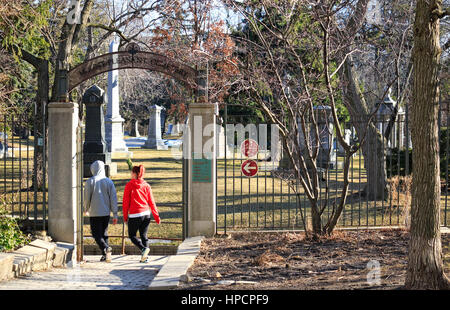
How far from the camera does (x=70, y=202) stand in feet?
30.9

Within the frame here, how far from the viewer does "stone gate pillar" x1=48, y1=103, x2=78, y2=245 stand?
30.8ft

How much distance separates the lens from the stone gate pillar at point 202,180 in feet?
30.7

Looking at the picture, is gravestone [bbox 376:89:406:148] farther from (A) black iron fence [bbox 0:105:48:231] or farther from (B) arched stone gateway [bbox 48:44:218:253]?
(A) black iron fence [bbox 0:105:48:231]

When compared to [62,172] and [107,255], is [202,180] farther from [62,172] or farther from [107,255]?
[62,172]

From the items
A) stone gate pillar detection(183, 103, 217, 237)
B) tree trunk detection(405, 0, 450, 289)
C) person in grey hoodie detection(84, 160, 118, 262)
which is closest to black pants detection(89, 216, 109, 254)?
person in grey hoodie detection(84, 160, 118, 262)

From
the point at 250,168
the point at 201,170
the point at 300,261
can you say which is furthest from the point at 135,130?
the point at 300,261

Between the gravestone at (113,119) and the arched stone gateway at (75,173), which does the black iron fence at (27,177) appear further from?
the gravestone at (113,119)

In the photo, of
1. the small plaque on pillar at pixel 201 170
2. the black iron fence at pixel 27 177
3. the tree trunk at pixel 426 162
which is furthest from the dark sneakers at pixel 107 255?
the tree trunk at pixel 426 162

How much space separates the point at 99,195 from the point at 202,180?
1.76 m

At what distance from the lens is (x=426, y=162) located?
5.41 m

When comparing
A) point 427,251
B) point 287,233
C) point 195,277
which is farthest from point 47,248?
point 427,251

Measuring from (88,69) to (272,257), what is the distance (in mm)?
4884

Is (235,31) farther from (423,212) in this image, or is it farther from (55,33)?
(423,212)

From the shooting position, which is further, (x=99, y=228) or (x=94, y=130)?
(x=94, y=130)
